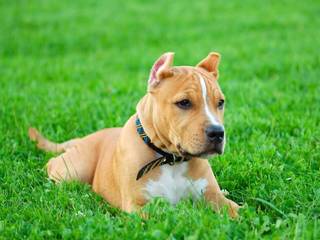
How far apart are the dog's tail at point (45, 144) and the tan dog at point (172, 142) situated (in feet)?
2.57

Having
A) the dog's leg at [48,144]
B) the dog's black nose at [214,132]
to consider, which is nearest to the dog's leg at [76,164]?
the dog's leg at [48,144]

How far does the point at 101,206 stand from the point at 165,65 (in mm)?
1269

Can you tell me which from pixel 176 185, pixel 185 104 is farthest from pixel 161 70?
pixel 176 185

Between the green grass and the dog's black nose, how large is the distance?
1.74ft

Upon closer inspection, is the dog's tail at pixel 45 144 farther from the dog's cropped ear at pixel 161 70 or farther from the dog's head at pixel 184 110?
the dog's cropped ear at pixel 161 70

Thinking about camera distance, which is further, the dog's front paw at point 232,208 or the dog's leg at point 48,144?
the dog's leg at point 48,144

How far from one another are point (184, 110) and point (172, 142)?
27cm

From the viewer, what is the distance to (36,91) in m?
8.77

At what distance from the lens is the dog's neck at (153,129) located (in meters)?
4.80

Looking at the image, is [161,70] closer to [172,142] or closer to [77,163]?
[172,142]

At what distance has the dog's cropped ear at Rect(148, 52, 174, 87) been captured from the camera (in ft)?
15.9

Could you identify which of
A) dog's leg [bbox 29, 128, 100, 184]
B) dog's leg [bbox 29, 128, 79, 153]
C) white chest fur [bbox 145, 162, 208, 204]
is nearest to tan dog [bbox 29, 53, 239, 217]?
white chest fur [bbox 145, 162, 208, 204]

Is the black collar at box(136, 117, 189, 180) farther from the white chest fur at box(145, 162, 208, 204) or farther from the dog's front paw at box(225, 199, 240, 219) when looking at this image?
the dog's front paw at box(225, 199, 240, 219)

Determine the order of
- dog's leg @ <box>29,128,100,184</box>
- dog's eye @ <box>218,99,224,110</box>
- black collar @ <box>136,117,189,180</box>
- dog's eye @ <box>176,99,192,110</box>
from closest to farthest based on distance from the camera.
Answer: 1. dog's eye @ <box>176,99,192,110</box>
2. dog's eye @ <box>218,99,224,110</box>
3. black collar @ <box>136,117,189,180</box>
4. dog's leg @ <box>29,128,100,184</box>
